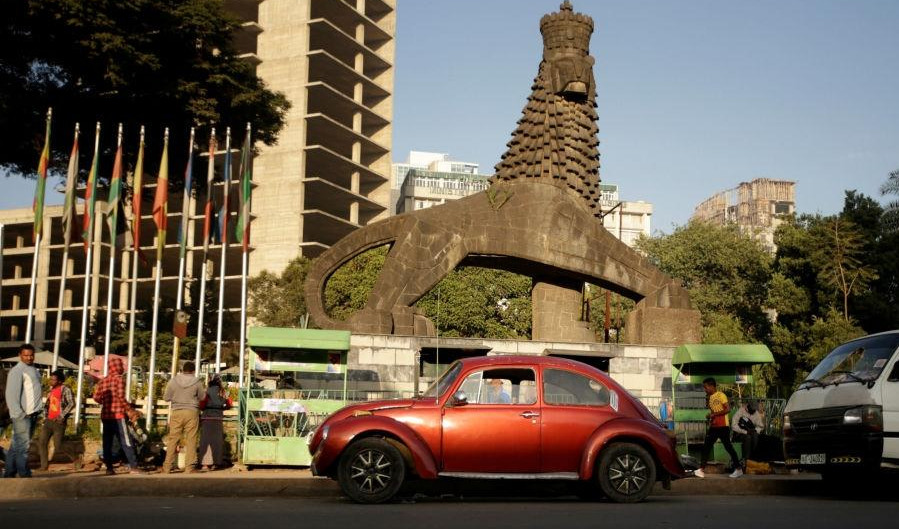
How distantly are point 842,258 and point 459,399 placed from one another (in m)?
41.7

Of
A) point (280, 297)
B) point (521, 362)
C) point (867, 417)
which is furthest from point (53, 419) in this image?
point (280, 297)

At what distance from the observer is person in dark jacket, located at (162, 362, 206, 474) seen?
584 inches

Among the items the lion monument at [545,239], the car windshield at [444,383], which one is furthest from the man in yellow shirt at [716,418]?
the car windshield at [444,383]

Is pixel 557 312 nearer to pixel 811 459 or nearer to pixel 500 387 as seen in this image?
pixel 811 459

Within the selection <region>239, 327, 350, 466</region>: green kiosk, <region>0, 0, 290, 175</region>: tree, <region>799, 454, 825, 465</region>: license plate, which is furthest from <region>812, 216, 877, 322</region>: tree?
<region>799, 454, 825, 465</region>: license plate

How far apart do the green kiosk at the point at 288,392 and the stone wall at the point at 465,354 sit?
1.72m

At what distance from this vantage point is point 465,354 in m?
20.7

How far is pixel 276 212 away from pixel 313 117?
7206 mm

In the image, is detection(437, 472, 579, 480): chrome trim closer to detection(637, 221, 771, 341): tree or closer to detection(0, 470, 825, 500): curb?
detection(0, 470, 825, 500): curb

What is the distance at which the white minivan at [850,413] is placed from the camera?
40.2ft

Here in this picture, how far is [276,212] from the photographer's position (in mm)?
75688

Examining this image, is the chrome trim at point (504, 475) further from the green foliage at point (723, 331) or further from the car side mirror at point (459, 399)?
the green foliage at point (723, 331)

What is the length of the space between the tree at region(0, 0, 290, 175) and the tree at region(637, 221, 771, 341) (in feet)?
113

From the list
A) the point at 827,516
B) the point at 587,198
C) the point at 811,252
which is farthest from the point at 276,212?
the point at 827,516
